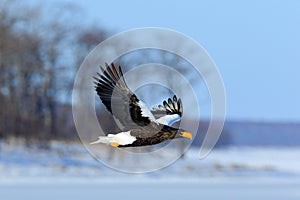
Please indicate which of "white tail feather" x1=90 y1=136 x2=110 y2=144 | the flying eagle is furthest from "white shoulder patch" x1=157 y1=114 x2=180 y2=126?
"white tail feather" x1=90 y1=136 x2=110 y2=144

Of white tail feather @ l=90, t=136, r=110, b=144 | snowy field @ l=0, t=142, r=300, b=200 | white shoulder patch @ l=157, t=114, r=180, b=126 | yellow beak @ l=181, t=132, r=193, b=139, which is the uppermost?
snowy field @ l=0, t=142, r=300, b=200

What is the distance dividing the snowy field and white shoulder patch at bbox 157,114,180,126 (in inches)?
467

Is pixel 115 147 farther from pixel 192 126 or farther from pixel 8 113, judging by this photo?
pixel 8 113

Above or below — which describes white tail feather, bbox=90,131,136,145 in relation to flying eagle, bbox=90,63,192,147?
below

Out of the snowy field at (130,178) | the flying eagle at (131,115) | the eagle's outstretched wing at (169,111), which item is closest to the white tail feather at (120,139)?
the flying eagle at (131,115)

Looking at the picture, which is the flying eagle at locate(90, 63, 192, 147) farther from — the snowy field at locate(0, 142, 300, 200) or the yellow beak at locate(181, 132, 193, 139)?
the snowy field at locate(0, 142, 300, 200)

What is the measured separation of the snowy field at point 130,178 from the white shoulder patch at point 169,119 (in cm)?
1187

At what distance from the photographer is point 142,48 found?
193 cm

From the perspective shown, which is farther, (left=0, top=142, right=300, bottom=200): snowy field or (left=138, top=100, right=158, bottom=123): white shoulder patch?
(left=0, top=142, right=300, bottom=200): snowy field

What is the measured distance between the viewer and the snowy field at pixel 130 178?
50.0 feet

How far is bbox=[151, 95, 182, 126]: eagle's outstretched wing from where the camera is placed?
210 centimetres

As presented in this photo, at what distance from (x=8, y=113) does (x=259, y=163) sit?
864 cm

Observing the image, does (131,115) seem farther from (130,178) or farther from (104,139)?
(130,178)

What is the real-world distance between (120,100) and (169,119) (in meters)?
0.15
